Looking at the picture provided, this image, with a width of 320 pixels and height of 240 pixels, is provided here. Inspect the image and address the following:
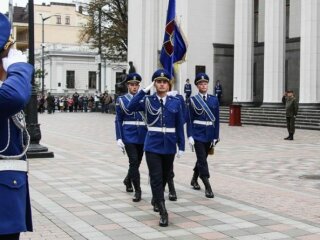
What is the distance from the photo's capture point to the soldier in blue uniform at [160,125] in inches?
301

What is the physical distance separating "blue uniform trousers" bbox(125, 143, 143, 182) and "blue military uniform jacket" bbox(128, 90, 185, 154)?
1.35 metres

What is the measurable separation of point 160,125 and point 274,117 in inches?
919

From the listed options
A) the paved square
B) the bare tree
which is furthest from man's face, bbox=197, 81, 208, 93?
Answer: the bare tree

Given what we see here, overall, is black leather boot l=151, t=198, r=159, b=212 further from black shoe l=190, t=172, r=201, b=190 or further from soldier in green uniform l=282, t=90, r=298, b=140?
soldier in green uniform l=282, t=90, r=298, b=140

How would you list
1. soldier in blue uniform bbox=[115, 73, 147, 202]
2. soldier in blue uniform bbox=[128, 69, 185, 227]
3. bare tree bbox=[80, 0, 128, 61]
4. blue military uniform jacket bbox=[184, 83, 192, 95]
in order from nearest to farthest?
soldier in blue uniform bbox=[128, 69, 185, 227], soldier in blue uniform bbox=[115, 73, 147, 202], blue military uniform jacket bbox=[184, 83, 192, 95], bare tree bbox=[80, 0, 128, 61]

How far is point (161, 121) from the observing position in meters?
7.82

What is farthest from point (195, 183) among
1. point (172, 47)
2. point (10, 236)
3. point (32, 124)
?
point (10, 236)

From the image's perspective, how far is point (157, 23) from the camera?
4444 centimetres

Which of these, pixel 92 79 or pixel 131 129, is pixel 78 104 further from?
pixel 131 129

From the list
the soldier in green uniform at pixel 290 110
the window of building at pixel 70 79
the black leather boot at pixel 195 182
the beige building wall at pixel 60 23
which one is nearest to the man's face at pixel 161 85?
the black leather boot at pixel 195 182

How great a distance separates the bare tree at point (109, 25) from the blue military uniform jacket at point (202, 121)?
42.4 m

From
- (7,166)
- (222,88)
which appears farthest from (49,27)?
(7,166)

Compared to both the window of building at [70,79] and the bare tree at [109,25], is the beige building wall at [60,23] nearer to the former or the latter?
the window of building at [70,79]

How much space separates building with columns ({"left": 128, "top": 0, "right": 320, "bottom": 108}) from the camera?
3039cm
